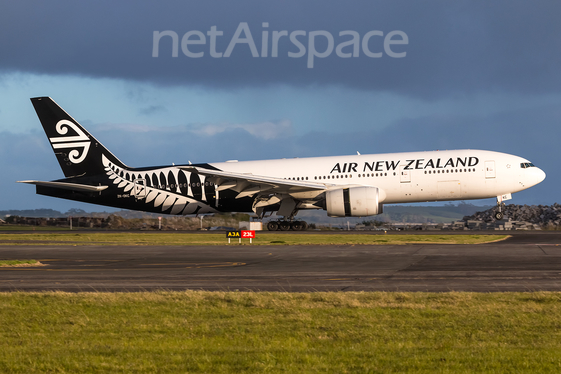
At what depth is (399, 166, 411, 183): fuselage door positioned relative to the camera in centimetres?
3694

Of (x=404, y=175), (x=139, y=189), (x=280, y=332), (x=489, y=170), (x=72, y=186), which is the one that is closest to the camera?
(x=280, y=332)

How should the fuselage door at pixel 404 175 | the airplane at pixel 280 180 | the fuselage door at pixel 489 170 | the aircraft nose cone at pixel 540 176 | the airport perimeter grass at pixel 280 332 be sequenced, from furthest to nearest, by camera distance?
the aircraft nose cone at pixel 540 176
the fuselage door at pixel 404 175
the airplane at pixel 280 180
the fuselage door at pixel 489 170
the airport perimeter grass at pixel 280 332

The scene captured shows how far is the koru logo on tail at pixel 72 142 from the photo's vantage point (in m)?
42.8

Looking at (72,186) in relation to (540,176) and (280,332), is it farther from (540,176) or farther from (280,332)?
(280,332)

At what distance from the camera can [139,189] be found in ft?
137

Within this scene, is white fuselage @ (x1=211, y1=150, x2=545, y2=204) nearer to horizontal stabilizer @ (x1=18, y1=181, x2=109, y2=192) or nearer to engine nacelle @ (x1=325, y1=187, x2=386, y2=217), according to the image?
engine nacelle @ (x1=325, y1=187, x2=386, y2=217)

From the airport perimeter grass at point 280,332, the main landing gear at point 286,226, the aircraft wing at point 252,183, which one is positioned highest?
the aircraft wing at point 252,183

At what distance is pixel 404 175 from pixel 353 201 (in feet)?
12.6

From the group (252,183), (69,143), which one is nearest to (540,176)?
(252,183)

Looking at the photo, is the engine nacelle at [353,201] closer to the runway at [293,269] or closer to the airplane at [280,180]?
the airplane at [280,180]

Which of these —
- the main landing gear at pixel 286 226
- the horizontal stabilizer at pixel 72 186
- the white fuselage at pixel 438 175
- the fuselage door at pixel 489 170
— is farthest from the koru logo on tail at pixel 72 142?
the fuselage door at pixel 489 170

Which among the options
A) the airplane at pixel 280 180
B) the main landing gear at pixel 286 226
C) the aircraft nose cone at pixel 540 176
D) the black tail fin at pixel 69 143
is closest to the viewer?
the airplane at pixel 280 180

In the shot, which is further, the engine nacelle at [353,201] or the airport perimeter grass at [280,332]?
the engine nacelle at [353,201]

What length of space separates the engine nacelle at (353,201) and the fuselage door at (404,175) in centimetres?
177
